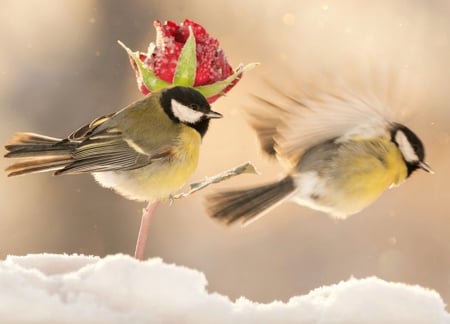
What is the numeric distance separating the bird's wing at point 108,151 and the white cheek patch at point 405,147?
0.39 metres

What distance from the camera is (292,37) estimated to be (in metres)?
2.89

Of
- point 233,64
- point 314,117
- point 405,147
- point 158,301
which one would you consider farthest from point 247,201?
point 233,64

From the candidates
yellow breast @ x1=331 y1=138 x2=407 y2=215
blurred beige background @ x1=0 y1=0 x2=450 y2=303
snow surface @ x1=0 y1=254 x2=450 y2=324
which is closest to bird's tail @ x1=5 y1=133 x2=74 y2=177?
snow surface @ x1=0 y1=254 x2=450 y2=324

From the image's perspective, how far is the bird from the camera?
1.10 metres

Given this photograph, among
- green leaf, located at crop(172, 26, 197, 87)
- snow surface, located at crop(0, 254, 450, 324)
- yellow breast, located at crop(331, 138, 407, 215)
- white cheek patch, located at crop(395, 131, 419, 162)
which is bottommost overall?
snow surface, located at crop(0, 254, 450, 324)

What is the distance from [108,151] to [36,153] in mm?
105

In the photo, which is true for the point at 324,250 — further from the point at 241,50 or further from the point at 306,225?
the point at 241,50

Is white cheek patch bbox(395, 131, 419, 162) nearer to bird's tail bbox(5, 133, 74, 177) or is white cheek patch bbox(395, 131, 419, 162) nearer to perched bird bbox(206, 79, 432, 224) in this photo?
perched bird bbox(206, 79, 432, 224)

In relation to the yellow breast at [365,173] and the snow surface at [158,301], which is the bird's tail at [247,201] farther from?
the snow surface at [158,301]

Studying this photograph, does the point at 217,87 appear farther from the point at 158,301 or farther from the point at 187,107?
the point at 158,301

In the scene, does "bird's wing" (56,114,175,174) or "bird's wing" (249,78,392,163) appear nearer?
"bird's wing" (56,114,175,174)

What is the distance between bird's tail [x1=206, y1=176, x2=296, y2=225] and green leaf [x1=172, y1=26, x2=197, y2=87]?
19 centimetres

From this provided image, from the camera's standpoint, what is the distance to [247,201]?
4.25 ft

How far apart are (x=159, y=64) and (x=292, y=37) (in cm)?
181
